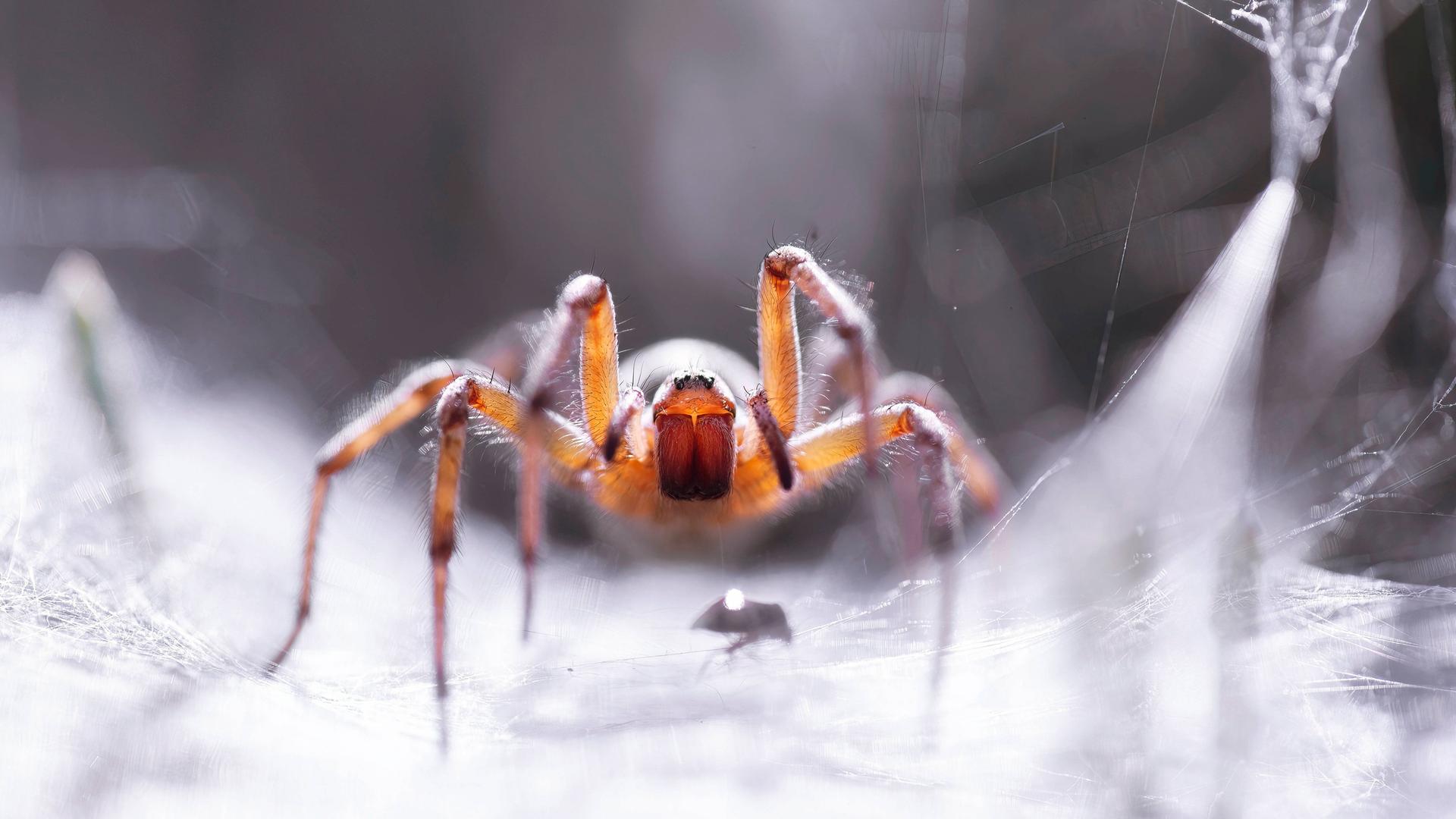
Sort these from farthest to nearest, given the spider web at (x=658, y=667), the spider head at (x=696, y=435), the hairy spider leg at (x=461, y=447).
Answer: the spider head at (x=696, y=435)
the hairy spider leg at (x=461, y=447)
the spider web at (x=658, y=667)

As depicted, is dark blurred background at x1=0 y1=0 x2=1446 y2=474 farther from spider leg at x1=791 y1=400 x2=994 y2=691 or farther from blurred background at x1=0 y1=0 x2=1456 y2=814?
spider leg at x1=791 y1=400 x2=994 y2=691

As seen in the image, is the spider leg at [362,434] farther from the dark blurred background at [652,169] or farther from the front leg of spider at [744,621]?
the front leg of spider at [744,621]

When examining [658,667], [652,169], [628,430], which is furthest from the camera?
[652,169]

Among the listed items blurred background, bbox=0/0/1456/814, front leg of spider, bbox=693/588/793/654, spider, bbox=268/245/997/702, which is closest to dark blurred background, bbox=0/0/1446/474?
blurred background, bbox=0/0/1456/814

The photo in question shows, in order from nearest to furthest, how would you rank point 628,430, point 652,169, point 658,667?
point 658,667 → point 628,430 → point 652,169

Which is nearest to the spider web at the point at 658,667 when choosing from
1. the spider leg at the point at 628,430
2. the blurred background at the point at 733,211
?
the blurred background at the point at 733,211

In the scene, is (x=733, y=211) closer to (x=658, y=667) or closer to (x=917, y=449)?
(x=917, y=449)

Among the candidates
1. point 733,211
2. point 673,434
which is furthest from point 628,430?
point 733,211

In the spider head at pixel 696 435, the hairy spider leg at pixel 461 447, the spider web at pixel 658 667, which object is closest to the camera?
the spider web at pixel 658 667
